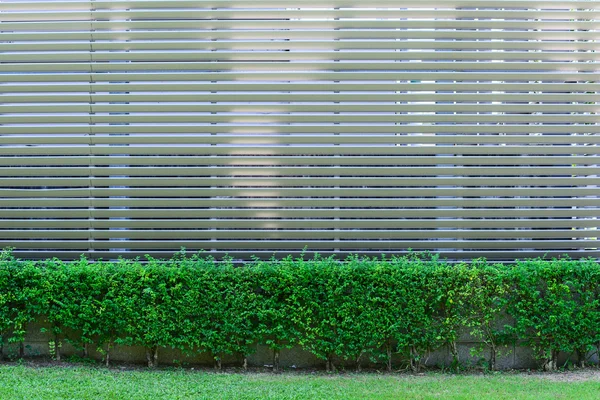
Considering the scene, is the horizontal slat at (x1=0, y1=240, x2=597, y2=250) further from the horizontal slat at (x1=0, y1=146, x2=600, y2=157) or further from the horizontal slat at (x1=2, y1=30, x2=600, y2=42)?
the horizontal slat at (x1=2, y1=30, x2=600, y2=42)

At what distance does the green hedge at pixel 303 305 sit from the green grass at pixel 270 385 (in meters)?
0.25

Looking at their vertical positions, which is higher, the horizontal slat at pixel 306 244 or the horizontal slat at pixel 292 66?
the horizontal slat at pixel 292 66

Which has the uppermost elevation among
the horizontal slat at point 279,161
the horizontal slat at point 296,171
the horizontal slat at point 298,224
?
the horizontal slat at point 279,161

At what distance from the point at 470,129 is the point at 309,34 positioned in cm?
202

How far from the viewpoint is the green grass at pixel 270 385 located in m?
3.98

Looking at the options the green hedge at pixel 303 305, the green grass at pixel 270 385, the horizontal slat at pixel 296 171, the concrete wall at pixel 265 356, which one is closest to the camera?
the green grass at pixel 270 385

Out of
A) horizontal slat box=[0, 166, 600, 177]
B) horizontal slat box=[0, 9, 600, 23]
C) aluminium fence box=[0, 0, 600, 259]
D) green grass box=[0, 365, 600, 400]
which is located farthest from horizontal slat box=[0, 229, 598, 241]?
horizontal slat box=[0, 9, 600, 23]

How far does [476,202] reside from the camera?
16.9ft

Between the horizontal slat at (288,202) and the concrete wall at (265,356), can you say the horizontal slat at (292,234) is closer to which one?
the horizontal slat at (288,202)

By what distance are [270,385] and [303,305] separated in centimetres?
80

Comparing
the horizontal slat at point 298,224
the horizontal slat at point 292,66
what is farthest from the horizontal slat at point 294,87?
the horizontal slat at point 298,224

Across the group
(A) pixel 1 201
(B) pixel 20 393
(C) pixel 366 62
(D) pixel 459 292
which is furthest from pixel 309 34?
(B) pixel 20 393

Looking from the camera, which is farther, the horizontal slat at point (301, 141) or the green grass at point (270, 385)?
the horizontal slat at point (301, 141)

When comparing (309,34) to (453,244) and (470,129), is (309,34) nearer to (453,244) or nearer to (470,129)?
(470,129)
